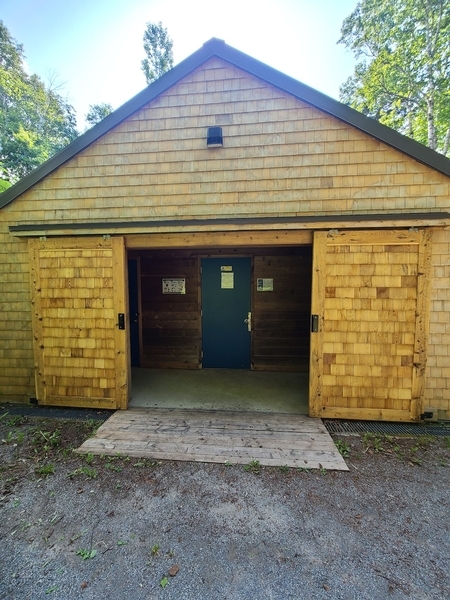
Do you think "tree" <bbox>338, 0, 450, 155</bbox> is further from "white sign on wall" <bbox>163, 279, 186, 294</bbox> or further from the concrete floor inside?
the concrete floor inside

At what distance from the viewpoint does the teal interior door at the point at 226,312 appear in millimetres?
5402

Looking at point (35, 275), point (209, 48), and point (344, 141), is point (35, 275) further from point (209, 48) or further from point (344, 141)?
point (344, 141)

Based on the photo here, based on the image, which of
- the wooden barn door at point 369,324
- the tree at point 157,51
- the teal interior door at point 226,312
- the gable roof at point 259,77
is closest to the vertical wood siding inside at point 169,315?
the teal interior door at point 226,312

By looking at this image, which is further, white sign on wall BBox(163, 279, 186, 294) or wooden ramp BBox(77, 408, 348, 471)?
white sign on wall BBox(163, 279, 186, 294)

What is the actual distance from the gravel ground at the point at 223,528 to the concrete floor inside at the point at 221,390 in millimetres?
1212

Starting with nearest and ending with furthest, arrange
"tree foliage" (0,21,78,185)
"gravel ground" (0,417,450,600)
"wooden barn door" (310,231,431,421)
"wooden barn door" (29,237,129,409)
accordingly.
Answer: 1. "gravel ground" (0,417,450,600)
2. "wooden barn door" (310,231,431,421)
3. "wooden barn door" (29,237,129,409)
4. "tree foliage" (0,21,78,185)

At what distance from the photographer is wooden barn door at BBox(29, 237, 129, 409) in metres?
3.86

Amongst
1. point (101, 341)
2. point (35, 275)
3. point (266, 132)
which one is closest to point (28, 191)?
point (35, 275)

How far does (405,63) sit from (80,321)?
1586 centimetres

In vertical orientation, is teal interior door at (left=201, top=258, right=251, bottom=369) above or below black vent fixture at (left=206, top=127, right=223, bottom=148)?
below

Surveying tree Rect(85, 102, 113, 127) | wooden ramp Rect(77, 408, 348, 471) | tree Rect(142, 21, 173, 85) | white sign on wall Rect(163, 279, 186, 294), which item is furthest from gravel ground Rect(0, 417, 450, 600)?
tree Rect(85, 102, 113, 127)

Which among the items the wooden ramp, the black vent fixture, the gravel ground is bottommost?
the gravel ground

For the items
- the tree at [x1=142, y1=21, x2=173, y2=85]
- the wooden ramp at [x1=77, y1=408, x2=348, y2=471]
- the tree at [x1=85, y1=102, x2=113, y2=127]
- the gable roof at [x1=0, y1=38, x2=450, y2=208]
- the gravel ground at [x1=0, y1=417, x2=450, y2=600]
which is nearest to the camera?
the gravel ground at [x1=0, y1=417, x2=450, y2=600]

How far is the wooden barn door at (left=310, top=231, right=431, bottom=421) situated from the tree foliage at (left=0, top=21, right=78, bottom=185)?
16.3 metres
